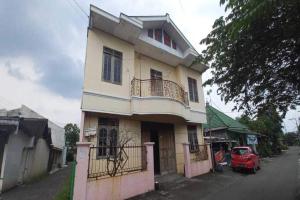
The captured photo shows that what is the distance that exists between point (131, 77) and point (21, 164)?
25.9ft

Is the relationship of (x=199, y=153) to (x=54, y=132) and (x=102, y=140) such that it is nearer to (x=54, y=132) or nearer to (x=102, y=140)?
(x=102, y=140)

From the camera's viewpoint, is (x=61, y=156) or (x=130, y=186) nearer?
(x=130, y=186)

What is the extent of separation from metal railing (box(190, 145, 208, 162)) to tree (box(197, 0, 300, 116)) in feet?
16.8

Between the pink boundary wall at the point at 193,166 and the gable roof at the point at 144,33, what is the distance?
4591 mm

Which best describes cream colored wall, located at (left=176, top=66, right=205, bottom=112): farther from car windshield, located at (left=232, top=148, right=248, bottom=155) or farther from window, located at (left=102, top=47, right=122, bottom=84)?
window, located at (left=102, top=47, right=122, bottom=84)

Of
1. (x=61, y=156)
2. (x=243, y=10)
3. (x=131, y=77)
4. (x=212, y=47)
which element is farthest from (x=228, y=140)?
(x=61, y=156)

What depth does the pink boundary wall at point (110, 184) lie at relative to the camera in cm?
563

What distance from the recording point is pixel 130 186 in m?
6.88

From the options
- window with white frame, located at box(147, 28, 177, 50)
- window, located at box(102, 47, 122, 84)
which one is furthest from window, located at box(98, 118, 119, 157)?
window with white frame, located at box(147, 28, 177, 50)

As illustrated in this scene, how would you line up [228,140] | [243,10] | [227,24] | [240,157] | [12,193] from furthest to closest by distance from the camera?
1. [228,140]
2. [240,157]
3. [12,193]
4. [227,24]
5. [243,10]

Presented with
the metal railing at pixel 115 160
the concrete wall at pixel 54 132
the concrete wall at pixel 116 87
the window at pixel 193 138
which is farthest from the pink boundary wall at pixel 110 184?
the concrete wall at pixel 54 132

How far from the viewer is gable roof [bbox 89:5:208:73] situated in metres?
8.67

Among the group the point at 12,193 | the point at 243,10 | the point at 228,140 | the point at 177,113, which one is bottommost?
the point at 12,193

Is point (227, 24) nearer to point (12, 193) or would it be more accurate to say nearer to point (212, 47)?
point (212, 47)
